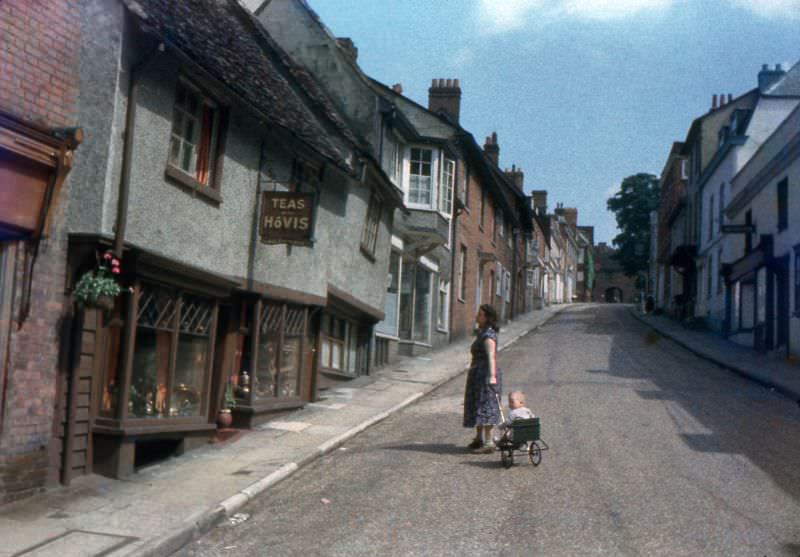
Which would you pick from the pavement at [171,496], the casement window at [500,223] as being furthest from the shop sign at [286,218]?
the casement window at [500,223]

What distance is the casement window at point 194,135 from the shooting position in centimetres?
1145

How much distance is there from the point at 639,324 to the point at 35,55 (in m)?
36.7

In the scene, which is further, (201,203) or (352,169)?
(352,169)

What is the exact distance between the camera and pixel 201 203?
39.5ft

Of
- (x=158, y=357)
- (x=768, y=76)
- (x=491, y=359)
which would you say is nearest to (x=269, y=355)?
(x=158, y=357)

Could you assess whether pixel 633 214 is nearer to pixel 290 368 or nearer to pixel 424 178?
pixel 424 178

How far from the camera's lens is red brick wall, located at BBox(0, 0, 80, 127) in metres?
8.63

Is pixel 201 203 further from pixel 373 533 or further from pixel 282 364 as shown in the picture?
pixel 373 533

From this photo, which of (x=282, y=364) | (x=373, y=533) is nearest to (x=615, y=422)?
(x=282, y=364)

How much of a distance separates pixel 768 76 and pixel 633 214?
36.1 metres

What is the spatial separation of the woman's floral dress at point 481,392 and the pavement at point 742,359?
205 inches

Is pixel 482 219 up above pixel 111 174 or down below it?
above

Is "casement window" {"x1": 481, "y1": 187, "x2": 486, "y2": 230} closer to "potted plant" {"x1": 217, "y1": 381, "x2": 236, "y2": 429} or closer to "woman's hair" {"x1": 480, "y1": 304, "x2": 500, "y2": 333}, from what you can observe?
"potted plant" {"x1": 217, "y1": 381, "x2": 236, "y2": 429}

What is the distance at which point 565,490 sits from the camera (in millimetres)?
9422
